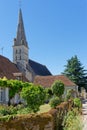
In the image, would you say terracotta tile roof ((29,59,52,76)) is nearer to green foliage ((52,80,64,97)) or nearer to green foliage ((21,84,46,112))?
green foliage ((52,80,64,97))

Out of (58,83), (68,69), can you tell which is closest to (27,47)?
(68,69)

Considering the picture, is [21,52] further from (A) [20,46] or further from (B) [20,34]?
(B) [20,34]

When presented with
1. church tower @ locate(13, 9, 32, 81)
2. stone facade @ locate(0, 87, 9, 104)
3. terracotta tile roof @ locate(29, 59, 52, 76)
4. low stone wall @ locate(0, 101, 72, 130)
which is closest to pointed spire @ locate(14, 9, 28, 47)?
church tower @ locate(13, 9, 32, 81)

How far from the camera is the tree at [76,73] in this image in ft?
232

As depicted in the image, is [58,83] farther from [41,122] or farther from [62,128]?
[41,122]

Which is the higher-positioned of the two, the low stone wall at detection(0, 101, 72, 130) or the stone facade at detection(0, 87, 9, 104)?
the stone facade at detection(0, 87, 9, 104)

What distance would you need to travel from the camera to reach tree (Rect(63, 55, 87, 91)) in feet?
232

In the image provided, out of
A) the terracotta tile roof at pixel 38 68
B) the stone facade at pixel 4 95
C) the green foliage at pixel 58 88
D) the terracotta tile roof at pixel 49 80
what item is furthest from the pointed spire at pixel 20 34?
the stone facade at pixel 4 95

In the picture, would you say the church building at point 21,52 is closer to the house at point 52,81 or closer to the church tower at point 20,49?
the church tower at point 20,49

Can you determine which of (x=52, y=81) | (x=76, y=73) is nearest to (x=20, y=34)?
(x=76, y=73)

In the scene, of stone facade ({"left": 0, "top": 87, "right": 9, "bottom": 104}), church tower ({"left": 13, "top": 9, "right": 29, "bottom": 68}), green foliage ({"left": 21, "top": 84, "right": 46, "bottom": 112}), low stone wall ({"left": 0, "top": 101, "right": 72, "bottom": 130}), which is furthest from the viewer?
church tower ({"left": 13, "top": 9, "right": 29, "bottom": 68})

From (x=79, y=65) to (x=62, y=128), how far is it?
59.5m

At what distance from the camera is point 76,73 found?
7112 cm

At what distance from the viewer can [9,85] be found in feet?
107
